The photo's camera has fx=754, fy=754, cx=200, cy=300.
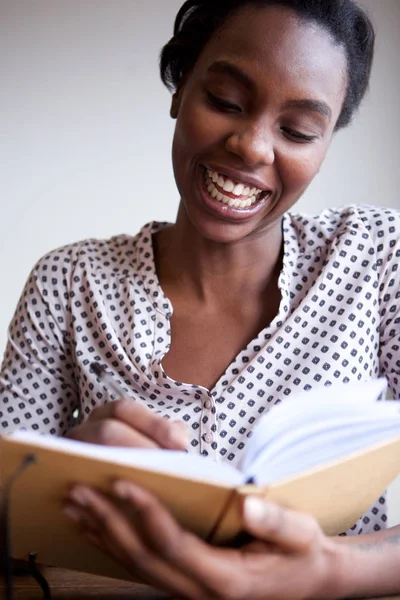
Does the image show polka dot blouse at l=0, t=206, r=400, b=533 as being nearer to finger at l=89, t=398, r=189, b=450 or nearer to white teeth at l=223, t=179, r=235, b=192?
white teeth at l=223, t=179, r=235, b=192

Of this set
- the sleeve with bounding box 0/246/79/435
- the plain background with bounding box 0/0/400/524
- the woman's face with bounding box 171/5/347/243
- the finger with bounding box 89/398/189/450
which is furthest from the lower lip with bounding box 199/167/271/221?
the plain background with bounding box 0/0/400/524

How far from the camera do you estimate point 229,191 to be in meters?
1.22

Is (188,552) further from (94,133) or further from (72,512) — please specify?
(94,133)

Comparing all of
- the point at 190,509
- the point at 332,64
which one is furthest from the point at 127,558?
the point at 332,64

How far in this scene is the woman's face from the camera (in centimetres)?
117

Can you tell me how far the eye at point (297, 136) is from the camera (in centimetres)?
121

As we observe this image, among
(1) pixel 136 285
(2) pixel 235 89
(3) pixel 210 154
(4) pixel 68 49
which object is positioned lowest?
(1) pixel 136 285

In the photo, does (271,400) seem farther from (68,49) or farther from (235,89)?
(68,49)

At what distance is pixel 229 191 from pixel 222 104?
0.14 m

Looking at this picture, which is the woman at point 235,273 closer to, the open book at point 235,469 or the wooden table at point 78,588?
the wooden table at point 78,588

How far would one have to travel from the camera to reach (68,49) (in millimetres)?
2941

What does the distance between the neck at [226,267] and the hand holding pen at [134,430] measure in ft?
1.92

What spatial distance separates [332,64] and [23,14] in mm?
2035

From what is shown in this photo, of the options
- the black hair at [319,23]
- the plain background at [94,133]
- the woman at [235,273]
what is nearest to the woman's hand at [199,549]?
the woman at [235,273]
